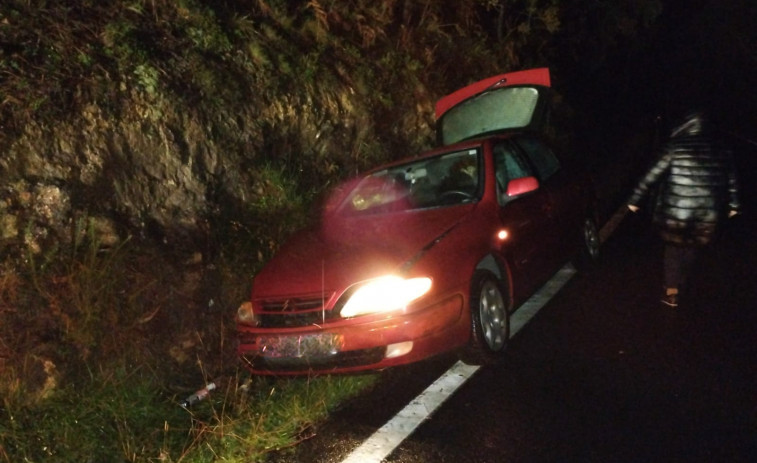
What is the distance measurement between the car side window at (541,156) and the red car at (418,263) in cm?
2

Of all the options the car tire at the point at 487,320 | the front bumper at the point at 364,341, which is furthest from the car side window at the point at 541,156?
the front bumper at the point at 364,341

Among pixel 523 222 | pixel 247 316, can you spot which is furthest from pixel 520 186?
pixel 247 316

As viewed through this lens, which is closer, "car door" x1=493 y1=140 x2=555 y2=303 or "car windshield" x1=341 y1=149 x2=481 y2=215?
"car door" x1=493 y1=140 x2=555 y2=303

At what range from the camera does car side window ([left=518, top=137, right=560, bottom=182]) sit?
621 cm

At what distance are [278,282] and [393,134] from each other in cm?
595

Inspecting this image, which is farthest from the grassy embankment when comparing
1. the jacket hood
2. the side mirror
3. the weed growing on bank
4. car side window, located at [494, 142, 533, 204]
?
the jacket hood

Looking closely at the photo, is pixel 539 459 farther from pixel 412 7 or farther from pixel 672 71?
pixel 672 71

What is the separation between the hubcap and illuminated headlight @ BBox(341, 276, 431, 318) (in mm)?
666

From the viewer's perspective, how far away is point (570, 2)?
47.9 ft

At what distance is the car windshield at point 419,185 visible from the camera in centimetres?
538

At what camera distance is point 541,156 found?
653 centimetres

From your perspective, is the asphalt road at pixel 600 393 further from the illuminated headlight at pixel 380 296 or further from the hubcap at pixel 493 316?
the illuminated headlight at pixel 380 296

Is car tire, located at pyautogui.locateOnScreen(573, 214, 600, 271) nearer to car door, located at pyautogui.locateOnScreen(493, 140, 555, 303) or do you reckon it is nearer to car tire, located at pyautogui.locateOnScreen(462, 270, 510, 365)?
car door, located at pyautogui.locateOnScreen(493, 140, 555, 303)

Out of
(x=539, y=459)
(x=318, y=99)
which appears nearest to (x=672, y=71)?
(x=318, y=99)
